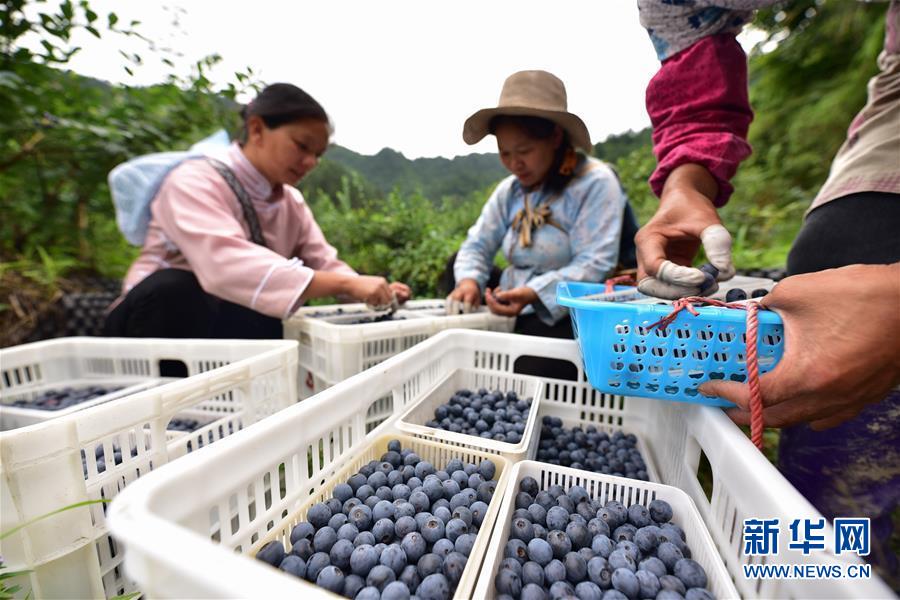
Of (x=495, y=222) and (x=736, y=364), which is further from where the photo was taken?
(x=495, y=222)

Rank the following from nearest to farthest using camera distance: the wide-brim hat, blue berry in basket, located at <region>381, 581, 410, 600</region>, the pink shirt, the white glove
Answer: blue berry in basket, located at <region>381, 581, 410, 600</region>
the white glove
the pink shirt
the wide-brim hat

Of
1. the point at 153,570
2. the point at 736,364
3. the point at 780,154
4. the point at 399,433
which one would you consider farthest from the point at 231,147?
the point at 780,154

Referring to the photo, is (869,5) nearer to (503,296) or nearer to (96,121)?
(503,296)

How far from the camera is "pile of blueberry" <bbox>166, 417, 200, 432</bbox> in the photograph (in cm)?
116

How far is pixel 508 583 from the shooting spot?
0.55 m

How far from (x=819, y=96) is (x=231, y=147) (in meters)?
4.81

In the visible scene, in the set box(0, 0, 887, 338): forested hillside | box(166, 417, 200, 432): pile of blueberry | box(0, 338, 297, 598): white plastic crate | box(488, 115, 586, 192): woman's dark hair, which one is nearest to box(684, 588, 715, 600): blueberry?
box(0, 338, 297, 598): white plastic crate

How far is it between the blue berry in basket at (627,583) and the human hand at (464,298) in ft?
4.36

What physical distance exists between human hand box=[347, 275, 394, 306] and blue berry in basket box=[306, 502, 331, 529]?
1.07 meters

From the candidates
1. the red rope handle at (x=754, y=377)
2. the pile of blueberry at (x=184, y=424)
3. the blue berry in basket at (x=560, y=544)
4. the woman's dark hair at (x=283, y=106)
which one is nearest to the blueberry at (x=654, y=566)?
the blue berry in basket at (x=560, y=544)

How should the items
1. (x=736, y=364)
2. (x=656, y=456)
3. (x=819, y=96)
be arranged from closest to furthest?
(x=736, y=364), (x=656, y=456), (x=819, y=96)

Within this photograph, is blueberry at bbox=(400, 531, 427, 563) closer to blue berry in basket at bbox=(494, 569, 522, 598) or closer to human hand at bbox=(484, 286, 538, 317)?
blue berry in basket at bbox=(494, 569, 522, 598)

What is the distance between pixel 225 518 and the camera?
1.67 feet

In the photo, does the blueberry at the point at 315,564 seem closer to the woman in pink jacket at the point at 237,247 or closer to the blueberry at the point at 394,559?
the blueberry at the point at 394,559
